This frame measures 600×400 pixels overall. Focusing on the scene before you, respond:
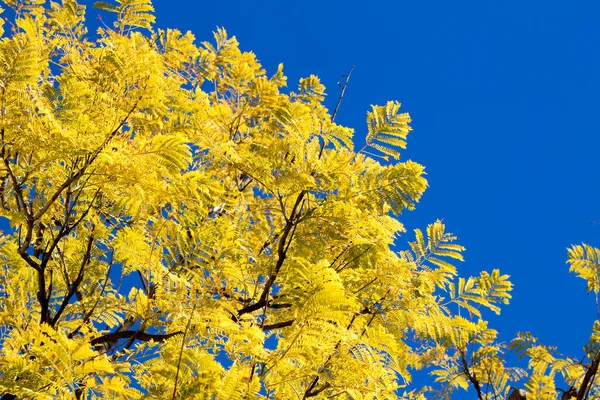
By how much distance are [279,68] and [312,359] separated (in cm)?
480

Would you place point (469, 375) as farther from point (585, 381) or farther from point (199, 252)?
point (199, 252)

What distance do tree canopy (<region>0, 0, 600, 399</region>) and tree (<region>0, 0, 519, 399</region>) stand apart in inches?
0.6

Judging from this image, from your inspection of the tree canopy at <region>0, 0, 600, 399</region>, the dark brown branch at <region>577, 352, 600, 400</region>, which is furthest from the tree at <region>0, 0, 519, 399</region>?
the dark brown branch at <region>577, 352, 600, 400</region>

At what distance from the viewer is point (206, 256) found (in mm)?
3914

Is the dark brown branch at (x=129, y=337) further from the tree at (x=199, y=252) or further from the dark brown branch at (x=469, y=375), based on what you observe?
the dark brown branch at (x=469, y=375)

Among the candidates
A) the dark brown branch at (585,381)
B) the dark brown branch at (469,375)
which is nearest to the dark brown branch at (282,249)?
the dark brown branch at (585,381)

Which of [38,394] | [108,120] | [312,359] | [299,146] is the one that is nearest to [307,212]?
[299,146]

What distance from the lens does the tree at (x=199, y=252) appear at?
2746 millimetres

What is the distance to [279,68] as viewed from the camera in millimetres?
7035

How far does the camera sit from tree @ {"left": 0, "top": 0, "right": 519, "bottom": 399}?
275cm

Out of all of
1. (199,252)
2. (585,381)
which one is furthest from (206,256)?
(585,381)

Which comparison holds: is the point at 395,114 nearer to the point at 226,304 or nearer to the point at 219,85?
the point at 226,304

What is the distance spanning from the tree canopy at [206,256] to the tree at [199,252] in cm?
2

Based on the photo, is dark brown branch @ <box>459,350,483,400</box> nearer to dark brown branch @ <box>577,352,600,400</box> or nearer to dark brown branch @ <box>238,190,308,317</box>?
dark brown branch @ <box>577,352,600,400</box>
